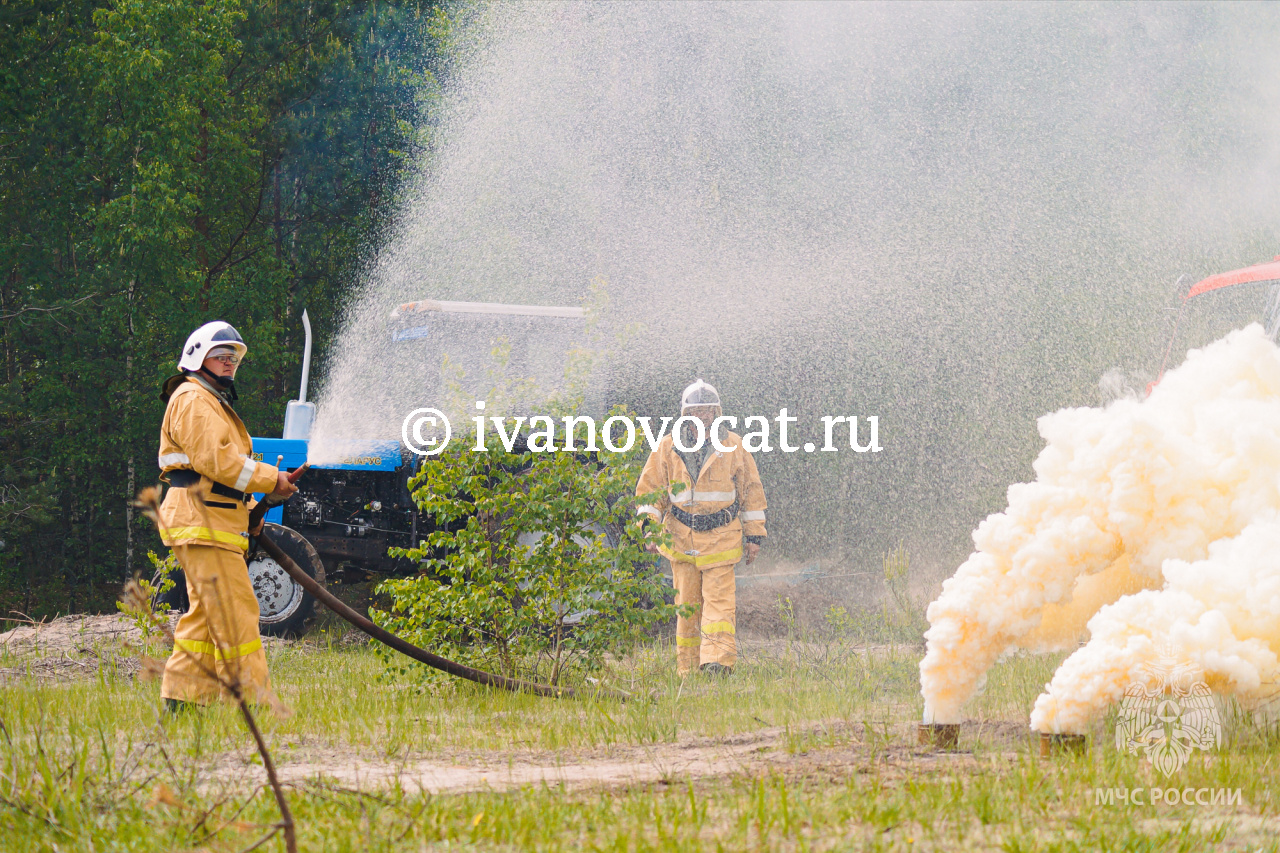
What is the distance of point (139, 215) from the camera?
43.2 ft

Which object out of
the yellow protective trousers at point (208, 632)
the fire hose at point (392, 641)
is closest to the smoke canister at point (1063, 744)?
the fire hose at point (392, 641)

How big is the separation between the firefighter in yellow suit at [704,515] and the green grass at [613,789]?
1687 mm

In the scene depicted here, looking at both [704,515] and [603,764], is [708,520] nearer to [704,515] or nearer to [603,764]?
[704,515]

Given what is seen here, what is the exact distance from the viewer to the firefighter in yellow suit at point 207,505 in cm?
516

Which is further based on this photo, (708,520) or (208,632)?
(708,520)

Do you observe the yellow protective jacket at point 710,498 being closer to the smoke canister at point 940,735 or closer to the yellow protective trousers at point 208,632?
the yellow protective trousers at point 208,632

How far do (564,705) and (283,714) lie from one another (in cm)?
260

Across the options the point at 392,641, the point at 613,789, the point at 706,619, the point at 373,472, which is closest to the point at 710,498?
the point at 706,619

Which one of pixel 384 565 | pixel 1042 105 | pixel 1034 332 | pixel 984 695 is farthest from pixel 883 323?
pixel 984 695

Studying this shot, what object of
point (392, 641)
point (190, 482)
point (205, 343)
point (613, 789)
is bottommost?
point (613, 789)

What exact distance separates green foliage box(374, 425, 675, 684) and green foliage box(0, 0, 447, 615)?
29.3 feet

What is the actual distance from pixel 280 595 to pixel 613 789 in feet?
17.5

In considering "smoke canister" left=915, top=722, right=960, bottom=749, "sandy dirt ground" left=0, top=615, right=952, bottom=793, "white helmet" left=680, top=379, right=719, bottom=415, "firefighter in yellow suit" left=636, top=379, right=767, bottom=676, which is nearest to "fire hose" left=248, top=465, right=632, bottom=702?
"sandy dirt ground" left=0, top=615, right=952, bottom=793

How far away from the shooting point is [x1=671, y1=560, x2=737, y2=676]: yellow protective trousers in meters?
7.09
